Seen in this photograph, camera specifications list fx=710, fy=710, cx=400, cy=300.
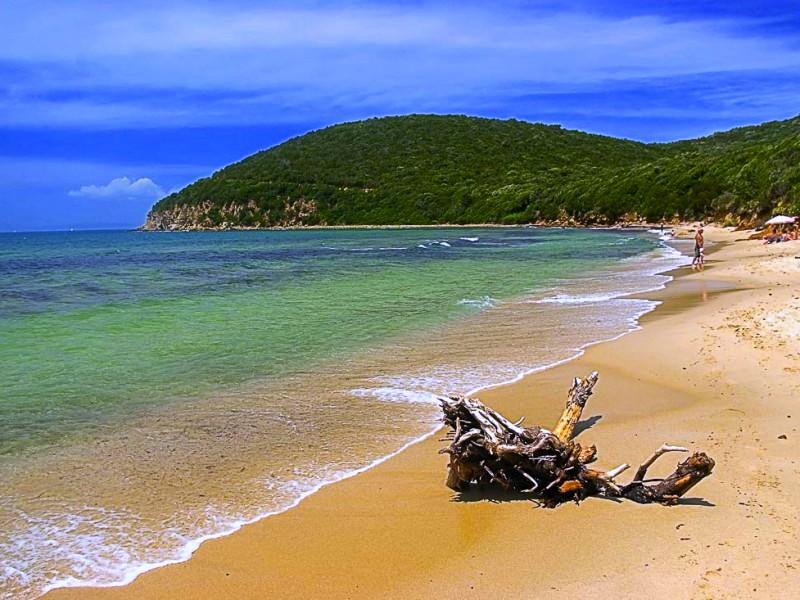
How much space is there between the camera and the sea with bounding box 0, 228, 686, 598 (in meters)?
5.97

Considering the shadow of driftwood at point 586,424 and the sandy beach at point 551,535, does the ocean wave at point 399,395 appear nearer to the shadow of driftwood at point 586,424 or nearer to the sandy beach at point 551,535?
the sandy beach at point 551,535

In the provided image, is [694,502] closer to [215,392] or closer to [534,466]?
[534,466]

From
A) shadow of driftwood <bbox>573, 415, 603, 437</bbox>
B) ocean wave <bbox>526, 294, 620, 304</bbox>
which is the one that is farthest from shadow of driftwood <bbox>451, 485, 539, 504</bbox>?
ocean wave <bbox>526, 294, 620, 304</bbox>

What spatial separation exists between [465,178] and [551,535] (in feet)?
416

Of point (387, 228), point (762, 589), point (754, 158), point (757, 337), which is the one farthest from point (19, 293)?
point (387, 228)

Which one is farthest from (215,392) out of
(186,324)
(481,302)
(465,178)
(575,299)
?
(465,178)

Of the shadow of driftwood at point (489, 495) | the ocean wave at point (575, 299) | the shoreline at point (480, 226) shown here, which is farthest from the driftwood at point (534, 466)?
the shoreline at point (480, 226)

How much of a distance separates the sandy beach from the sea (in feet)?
1.53

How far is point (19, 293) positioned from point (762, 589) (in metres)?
27.4

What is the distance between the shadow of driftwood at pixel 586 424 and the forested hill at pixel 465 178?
65.4m

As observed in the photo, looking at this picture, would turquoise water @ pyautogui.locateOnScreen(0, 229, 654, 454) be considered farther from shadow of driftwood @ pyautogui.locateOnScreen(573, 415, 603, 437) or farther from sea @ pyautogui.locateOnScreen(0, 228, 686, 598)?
shadow of driftwood @ pyautogui.locateOnScreen(573, 415, 603, 437)

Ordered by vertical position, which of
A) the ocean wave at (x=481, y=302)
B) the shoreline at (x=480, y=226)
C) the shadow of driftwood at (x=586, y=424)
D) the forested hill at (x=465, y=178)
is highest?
the forested hill at (x=465, y=178)

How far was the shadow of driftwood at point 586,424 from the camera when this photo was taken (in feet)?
26.8

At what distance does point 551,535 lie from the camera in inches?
213
